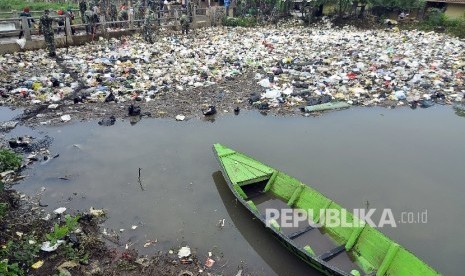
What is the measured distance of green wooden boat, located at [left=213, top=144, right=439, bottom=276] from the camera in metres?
3.70

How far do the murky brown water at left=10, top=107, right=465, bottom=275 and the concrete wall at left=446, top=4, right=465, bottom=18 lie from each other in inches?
475

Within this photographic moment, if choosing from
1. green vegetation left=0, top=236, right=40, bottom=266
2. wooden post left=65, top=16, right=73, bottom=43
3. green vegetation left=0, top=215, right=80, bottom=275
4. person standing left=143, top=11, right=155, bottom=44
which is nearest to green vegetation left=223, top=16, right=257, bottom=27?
person standing left=143, top=11, right=155, bottom=44

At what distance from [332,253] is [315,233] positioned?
53cm

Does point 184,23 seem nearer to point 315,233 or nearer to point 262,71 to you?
point 262,71

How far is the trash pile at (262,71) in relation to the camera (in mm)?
9000

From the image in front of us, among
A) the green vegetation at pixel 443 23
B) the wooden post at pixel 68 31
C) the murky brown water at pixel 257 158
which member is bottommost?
the murky brown water at pixel 257 158

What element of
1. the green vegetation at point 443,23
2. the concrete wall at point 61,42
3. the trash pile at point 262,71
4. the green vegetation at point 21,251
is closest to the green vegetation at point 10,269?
the green vegetation at point 21,251

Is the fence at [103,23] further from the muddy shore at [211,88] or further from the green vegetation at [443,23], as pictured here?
the green vegetation at [443,23]

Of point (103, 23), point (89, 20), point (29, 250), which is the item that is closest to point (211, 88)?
point (29, 250)

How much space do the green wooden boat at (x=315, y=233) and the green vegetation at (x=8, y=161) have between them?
339cm

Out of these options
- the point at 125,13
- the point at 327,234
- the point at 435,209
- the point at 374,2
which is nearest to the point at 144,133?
the point at 327,234

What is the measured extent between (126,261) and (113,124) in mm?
4206

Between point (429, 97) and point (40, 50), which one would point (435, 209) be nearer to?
point (429, 97)

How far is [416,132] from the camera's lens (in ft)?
25.1
